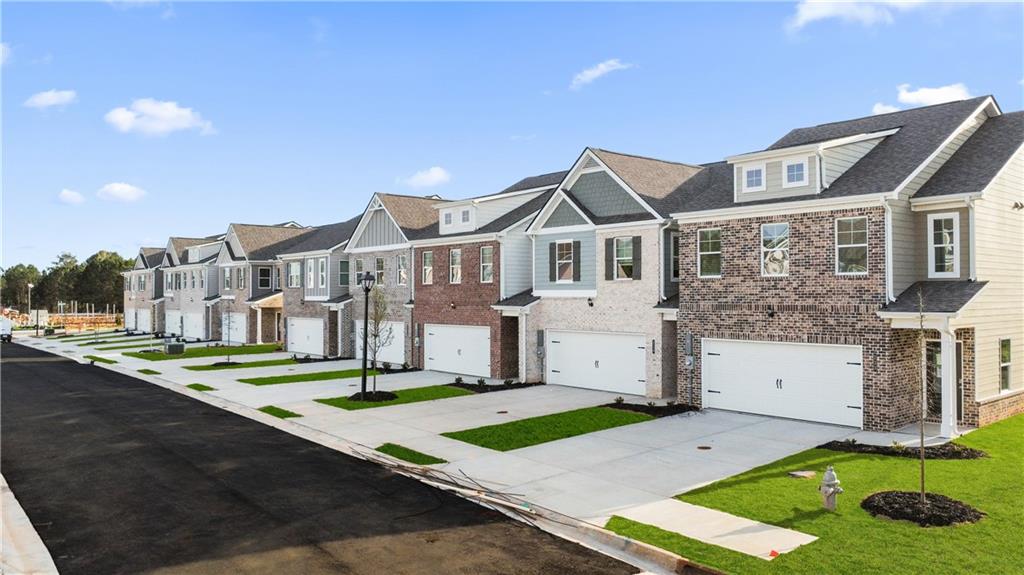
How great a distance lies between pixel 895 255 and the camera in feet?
57.8

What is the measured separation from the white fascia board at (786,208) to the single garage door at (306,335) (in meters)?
26.0

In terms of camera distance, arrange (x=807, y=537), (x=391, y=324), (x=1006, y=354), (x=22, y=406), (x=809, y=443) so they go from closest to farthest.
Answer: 1. (x=807, y=537)
2. (x=809, y=443)
3. (x=1006, y=354)
4. (x=22, y=406)
5. (x=391, y=324)

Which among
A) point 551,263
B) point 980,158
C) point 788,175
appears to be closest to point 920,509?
point 788,175

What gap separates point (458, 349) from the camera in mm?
31188

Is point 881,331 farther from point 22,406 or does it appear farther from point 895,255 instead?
point 22,406

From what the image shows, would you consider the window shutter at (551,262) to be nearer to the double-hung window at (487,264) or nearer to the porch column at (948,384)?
the double-hung window at (487,264)

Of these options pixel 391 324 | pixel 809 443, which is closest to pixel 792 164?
pixel 809 443

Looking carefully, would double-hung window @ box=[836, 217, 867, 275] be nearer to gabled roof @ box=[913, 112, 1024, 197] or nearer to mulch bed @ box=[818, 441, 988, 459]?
gabled roof @ box=[913, 112, 1024, 197]

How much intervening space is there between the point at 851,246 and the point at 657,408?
7.33m

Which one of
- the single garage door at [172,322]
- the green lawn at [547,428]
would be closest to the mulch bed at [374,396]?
the green lawn at [547,428]

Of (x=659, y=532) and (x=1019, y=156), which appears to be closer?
(x=659, y=532)

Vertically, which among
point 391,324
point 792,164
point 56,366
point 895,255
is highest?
point 792,164

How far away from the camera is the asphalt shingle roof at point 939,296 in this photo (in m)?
16.6

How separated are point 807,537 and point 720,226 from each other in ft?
40.7
